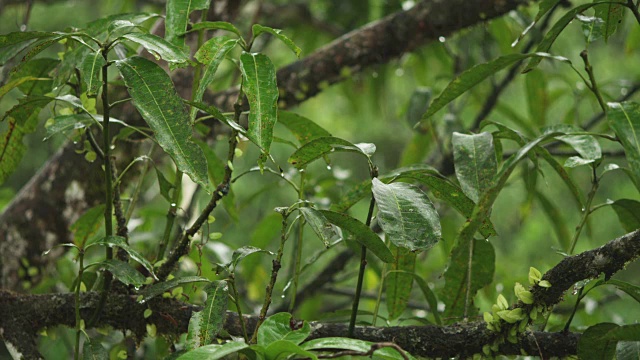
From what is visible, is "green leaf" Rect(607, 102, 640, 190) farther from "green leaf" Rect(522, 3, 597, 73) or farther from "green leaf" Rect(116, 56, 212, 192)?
"green leaf" Rect(116, 56, 212, 192)

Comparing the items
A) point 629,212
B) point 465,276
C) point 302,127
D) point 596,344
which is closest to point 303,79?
point 302,127

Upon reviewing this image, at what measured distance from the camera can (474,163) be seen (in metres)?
0.66

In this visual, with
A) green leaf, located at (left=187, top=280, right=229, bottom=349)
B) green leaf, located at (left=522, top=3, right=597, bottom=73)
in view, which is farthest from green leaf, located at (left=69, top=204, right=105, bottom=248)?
green leaf, located at (left=522, top=3, right=597, bottom=73)

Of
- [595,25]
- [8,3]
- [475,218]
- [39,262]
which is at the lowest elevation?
[39,262]

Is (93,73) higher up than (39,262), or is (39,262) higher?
(93,73)

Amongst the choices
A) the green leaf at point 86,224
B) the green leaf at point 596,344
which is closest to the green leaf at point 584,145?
the green leaf at point 596,344

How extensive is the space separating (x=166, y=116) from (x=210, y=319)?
19 centimetres

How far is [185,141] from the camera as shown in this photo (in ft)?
2.11

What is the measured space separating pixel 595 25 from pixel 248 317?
0.50m

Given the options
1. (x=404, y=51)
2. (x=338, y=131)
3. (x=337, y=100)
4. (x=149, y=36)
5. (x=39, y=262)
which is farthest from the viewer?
(x=337, y=100)

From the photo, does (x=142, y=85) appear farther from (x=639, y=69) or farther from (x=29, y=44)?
(x=639, y=69)

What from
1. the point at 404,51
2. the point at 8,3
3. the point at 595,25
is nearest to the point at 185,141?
the point at 595,25

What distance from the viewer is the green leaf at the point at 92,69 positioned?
64 centimetres

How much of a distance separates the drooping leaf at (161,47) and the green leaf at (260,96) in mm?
57
